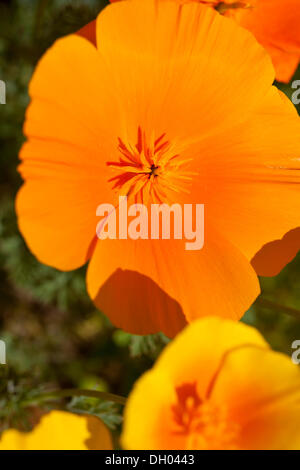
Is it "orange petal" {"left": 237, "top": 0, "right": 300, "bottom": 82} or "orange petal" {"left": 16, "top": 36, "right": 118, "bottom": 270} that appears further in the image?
"orange petal" {"left": 237, "top": 0, "right": 300, "bottom": 82}

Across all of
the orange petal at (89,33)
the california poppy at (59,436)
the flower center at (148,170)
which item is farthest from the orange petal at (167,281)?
the orange petal at (89,33)

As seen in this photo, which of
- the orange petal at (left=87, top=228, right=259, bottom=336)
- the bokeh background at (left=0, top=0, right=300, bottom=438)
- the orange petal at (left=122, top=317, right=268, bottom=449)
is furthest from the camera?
the bokeh background at (left=0, top=0, right=300, bottom=438)

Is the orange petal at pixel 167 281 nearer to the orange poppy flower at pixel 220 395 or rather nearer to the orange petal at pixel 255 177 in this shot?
the orange petal at pixel 255 177

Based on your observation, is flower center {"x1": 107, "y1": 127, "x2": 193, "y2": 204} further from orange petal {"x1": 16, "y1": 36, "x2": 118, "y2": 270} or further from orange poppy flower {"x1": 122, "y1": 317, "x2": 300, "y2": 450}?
orange poppy flower {"x1": 122, "y1": 317, "x2": 300, "y2": 450}

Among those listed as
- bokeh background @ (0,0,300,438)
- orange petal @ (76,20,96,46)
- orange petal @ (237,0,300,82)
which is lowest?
bokeh background @ (0,0,300,438)

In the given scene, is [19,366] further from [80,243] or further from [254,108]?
[254,108]

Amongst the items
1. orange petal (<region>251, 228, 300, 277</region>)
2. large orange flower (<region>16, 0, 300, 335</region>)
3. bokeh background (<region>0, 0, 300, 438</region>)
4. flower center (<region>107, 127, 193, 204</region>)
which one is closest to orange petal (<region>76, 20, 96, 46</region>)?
large orange flower (<region>16, 0, 300, 335</region>)
